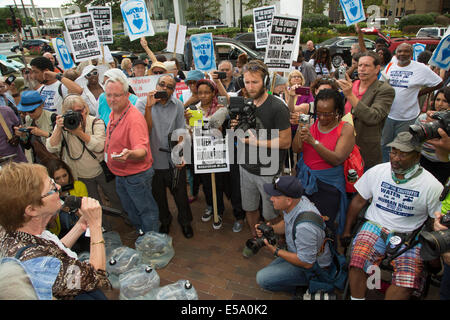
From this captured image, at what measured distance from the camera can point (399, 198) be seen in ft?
8.24

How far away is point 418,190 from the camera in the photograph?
243cm

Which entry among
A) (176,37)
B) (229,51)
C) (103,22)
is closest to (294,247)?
(176,37)

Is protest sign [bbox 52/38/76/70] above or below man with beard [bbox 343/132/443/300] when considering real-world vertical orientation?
above

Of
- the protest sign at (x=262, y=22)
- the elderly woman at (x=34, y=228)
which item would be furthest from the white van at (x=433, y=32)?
the elderly woman at (x=34, y=228)

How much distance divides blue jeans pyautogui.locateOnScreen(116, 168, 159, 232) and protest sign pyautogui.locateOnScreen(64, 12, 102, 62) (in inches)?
113

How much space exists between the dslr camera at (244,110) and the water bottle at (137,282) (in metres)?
1.73

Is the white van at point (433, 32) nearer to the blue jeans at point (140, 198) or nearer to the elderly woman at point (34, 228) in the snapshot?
the blue jeans at point (140, 198)

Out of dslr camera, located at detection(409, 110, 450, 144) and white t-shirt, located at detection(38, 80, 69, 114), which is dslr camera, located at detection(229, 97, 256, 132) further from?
white t-shirt, located at detection(38, 80, 69, 114)

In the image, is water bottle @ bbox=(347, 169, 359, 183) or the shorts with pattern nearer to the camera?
the shorts with pattern

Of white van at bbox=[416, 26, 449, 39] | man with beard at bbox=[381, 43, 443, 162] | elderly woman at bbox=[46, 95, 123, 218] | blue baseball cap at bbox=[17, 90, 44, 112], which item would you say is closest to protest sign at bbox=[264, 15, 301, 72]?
man with beard at bbox=[381, 43, 443, 162]

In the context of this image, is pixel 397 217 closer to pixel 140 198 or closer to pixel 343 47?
pixel 140 198

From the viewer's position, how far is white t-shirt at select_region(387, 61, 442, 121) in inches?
166
